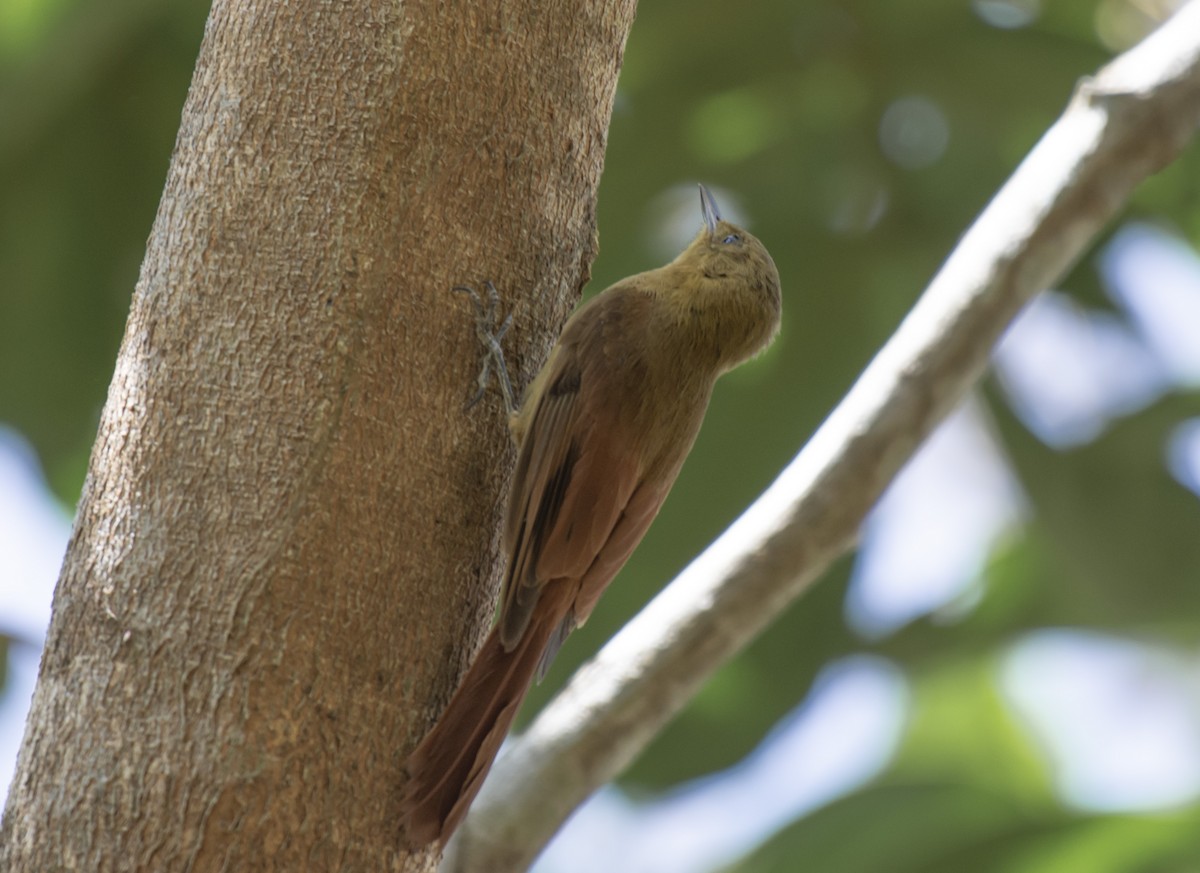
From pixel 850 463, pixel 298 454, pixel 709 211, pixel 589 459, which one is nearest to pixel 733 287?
pixel 709 211

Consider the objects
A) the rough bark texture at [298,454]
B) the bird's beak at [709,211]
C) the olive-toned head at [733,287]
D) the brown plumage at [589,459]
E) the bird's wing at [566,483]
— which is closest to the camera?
the rough bark texture at [298,454]

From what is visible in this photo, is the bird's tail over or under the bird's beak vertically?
under

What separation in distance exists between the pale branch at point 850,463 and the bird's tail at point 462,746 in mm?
468

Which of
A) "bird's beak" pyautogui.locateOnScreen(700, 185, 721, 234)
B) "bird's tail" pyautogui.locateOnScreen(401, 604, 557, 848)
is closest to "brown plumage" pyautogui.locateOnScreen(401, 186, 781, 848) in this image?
"bird's tail" pyautogui.locateOnScreen(401, 604, 557, 848)

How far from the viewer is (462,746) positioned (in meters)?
1.70

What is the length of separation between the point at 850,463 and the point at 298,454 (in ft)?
3.66

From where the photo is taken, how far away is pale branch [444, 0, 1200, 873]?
235 centimetres

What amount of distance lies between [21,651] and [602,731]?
140cm

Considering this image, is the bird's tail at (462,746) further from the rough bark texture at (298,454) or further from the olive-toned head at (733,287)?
the olive-toned head at (733,287)

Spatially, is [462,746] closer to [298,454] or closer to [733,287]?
[298,454]

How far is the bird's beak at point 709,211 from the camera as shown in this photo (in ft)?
10.5

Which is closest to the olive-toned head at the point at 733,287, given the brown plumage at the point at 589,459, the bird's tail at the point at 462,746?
the brown plumage at the point at 589,459

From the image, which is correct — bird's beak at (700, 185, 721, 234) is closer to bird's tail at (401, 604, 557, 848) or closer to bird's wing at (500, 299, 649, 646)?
bird's wing at (500, 299, 649, 646)

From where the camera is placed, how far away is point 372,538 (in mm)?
1708
